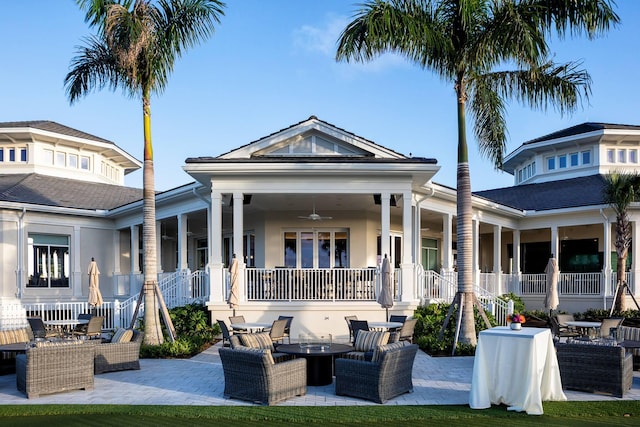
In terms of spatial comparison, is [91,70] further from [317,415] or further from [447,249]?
[447,249]

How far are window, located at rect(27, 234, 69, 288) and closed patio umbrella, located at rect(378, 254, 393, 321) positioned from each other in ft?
41.9

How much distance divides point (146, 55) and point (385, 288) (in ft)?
25.9

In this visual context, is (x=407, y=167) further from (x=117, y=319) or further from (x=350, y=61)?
(x=117, y=319)

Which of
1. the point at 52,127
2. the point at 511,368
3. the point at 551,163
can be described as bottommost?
the point at 511,368

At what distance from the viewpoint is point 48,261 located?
19.2 metres

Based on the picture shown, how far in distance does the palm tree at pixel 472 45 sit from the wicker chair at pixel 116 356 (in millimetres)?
6884

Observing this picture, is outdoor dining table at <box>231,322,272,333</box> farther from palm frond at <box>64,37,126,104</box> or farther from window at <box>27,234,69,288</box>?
window at <box>27,234,69,288</box>

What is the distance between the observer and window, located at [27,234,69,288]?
18734 millimetres

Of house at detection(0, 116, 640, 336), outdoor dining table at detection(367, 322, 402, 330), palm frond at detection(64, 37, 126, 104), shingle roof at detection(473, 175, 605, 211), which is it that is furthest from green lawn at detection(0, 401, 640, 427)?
shingle roof at detection(473, 175, 605, 211)

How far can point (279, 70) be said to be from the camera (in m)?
16.1

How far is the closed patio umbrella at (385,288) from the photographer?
1277cm

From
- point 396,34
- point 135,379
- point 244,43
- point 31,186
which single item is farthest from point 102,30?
point 31,186

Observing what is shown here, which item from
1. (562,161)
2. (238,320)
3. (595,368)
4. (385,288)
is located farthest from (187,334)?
(562,161)

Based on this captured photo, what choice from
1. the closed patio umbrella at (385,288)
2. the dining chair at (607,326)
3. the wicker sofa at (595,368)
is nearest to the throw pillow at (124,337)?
the closed patio umbrella at (385,288)
